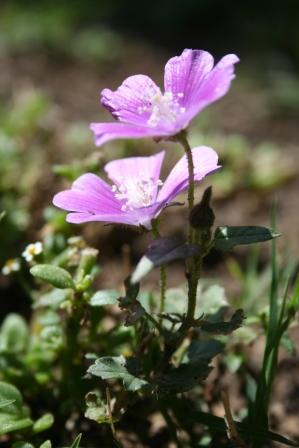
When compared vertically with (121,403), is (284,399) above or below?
below

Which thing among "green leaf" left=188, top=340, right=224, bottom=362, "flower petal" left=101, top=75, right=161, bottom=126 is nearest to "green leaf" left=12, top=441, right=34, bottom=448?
"green leaf" left=188, top=340, right=224, bottom=362

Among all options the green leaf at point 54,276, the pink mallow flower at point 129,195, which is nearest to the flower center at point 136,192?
the pink mallow flower at point 129,195

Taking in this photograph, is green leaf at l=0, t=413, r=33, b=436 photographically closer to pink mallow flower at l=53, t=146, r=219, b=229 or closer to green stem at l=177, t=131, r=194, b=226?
pink mallow flower at l=53, t=146, r=219, b=229

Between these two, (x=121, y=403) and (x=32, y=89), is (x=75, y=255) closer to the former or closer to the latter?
(x=121, y=403)

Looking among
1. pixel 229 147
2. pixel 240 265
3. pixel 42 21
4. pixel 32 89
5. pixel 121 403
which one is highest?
pixel 42 21

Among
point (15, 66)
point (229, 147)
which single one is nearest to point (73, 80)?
point (15, 66)

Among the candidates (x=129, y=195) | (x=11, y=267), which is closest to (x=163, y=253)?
(x=129, y=195)

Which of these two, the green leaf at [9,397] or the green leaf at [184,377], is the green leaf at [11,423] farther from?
the green leaf at [184,377]
